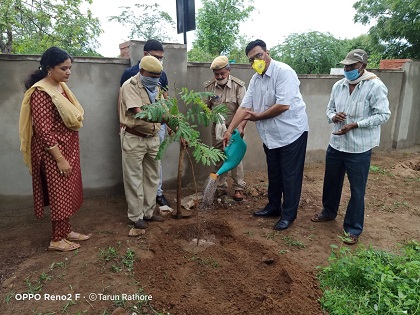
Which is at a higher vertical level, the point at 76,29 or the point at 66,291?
the point at 76,29

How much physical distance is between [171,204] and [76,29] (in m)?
5.80

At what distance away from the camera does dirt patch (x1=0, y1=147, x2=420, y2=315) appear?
2355 millimetres

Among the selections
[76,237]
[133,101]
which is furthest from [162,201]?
[133,101]

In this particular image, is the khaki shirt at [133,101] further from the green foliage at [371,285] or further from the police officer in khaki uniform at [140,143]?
the green foliage at [371,285]

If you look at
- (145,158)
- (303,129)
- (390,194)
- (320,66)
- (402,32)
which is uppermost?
(402,32)

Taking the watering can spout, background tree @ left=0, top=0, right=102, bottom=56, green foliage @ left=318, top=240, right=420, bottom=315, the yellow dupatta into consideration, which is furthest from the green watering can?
background tree @ left=0, top=0, right=102, bottom=56

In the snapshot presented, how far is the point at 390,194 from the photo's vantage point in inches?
186

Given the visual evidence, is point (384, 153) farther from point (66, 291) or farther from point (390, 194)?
point (66, 291)

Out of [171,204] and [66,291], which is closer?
[66,291]

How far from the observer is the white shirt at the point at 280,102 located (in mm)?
3291

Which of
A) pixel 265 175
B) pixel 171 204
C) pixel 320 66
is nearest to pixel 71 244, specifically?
pixel 171 204

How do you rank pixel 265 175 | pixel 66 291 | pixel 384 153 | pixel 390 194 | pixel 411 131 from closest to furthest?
pixel 66 291 → pixel 390 194 → pixel 265 175 → pixel 384 153 → pixel 411 131

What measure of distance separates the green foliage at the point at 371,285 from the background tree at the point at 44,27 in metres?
7.29

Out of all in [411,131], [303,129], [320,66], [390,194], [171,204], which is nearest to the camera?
[303,129]
